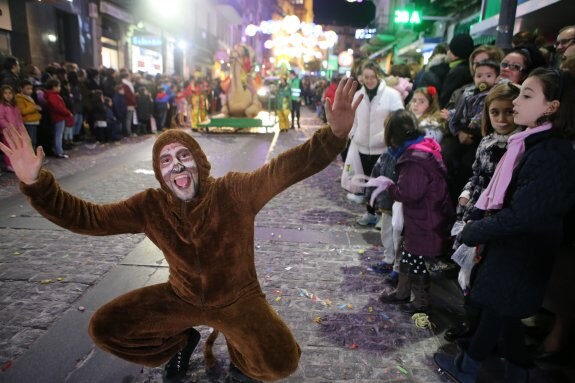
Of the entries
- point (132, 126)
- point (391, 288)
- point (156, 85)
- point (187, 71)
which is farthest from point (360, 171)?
point (187, 71)

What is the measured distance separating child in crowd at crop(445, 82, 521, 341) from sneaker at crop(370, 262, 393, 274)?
118 cm

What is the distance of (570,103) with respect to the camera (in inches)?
91.7

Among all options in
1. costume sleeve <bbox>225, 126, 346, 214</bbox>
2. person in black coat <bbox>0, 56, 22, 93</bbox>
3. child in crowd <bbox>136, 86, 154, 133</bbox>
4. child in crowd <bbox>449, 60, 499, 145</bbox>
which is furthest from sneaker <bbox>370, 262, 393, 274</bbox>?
child in crowd <bbox>136, 86, 154, 133</bbox>

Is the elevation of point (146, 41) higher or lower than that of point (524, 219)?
higher

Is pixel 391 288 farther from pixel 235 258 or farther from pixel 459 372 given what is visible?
pixel 235 258

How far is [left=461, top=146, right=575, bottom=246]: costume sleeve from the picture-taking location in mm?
2254

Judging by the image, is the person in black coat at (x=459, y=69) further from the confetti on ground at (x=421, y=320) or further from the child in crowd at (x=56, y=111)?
the child in crowd at (x=56, y=111)

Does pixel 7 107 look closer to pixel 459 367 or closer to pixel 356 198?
pixel 356 198

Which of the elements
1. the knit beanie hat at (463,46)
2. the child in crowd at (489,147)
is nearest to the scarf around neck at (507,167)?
the child in crowd at (489,147)

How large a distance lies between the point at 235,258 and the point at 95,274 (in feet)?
7.94

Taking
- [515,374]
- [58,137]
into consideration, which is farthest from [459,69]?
[58,137]

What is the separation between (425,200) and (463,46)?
2.66 meters

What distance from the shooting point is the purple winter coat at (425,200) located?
352 centimetres

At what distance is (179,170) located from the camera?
2.39 m
